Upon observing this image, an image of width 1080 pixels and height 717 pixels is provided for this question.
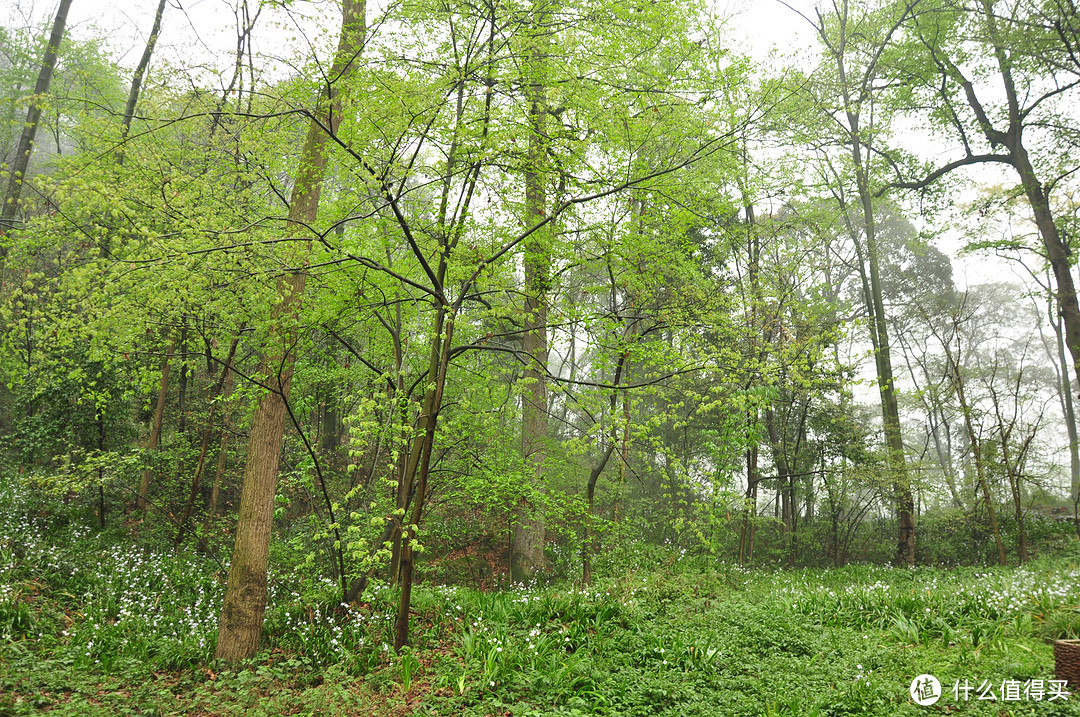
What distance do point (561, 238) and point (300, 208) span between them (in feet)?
10.4

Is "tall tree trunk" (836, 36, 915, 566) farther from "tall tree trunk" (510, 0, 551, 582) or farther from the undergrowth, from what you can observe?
"tall tree trunk" (510, 0, 551, 582)

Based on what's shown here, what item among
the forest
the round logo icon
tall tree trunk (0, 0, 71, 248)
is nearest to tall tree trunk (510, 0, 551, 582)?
the forest

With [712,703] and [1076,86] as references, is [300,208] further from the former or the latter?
[1076,86]

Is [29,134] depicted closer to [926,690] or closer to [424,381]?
[424,381]

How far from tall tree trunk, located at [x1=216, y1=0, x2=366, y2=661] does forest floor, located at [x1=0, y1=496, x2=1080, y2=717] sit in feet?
1.31

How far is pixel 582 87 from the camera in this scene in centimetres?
493

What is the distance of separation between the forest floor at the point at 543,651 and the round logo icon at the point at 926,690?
2.6 inches

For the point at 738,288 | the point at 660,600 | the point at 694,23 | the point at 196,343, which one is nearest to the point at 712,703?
the point at 660,600

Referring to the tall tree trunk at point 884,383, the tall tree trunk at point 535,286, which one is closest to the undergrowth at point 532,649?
the tall tree trunk at point 535,286

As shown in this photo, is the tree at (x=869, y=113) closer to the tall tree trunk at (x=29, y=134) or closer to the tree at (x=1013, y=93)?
the tree at (x=1013, y=93)

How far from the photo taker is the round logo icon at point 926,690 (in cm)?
404

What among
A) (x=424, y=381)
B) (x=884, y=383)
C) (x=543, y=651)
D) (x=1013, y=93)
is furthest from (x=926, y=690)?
(x=1013, y=93)

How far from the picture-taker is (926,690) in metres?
4.19

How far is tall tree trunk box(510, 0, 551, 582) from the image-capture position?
5.04 metres
